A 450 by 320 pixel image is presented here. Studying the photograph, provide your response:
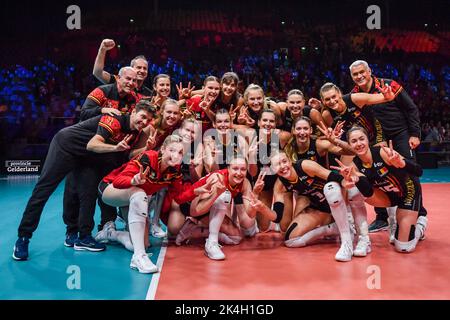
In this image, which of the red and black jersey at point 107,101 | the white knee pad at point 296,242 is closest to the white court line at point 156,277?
the white knee pad at point 296,242

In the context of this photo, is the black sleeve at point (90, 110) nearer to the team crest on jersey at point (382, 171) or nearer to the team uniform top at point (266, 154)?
the team uniform top at point (266, 154)

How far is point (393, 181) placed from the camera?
349cm

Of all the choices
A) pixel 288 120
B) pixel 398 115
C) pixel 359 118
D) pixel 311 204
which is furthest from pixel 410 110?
pixel 311 204

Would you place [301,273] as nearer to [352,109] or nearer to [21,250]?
[352,109]

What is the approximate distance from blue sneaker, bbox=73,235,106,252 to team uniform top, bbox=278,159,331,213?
1717 mm

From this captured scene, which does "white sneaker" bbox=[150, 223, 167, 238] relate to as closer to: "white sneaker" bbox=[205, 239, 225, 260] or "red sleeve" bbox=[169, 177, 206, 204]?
"red sleeve" bbox=[169, 177, 206, 204]

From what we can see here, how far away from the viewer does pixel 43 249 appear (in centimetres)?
366

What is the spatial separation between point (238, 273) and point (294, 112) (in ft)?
6.27

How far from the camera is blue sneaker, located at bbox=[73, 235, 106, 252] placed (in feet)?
11.8

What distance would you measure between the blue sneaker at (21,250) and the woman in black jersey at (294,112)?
2.60 metres

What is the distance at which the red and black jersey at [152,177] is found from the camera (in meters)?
3.27

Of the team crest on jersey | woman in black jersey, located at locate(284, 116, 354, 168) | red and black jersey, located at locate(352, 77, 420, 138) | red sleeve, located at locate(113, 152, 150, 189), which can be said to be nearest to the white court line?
red sleeve, located at locate(113, 152, 150, 189)

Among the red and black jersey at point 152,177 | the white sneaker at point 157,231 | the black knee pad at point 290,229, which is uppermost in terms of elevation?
the red and black jersey at point 152,177

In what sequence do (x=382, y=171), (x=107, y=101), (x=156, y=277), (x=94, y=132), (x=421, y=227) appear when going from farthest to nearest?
(x=107, y=101) → (x=421, y=227) → (x=94, y=132) → (x=382, y=171) → (x=156, y=277)
